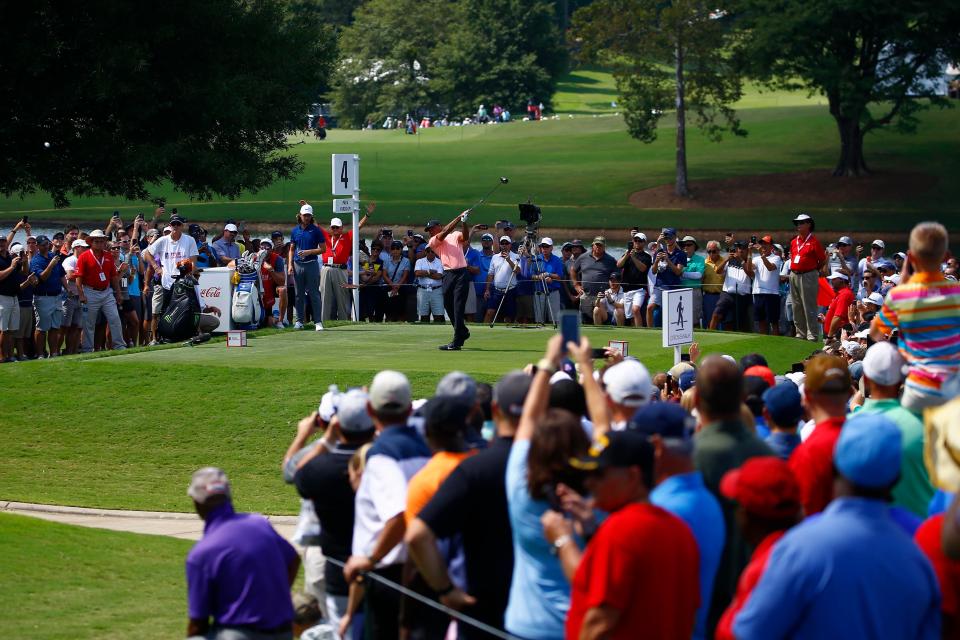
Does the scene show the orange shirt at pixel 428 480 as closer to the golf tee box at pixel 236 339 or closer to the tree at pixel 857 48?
the golf tee box at pixel 236 339

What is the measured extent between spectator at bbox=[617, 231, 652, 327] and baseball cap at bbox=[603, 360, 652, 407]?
1725cm

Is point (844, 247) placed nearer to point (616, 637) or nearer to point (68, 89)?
point (68, 89)

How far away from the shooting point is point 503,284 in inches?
976

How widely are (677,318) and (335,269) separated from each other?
986 cm

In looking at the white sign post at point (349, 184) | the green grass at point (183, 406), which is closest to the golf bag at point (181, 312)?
the green grass at point (183, 406)

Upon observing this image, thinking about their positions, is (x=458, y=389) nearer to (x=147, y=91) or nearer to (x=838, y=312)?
(x=147, y=91)

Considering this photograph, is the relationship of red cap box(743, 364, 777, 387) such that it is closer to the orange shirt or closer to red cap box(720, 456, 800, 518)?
the orange shirt

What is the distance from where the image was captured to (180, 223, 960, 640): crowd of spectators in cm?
482

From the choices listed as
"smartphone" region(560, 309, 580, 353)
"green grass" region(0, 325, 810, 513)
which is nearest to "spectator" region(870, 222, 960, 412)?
"smartphone" region(560, 309, 580, 353)

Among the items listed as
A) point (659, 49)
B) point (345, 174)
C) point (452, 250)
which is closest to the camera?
point (452, 250)

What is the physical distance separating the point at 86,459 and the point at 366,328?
24.0 feet

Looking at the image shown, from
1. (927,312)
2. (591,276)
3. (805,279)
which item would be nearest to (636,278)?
(591,276)

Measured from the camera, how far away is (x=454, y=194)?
232 feet

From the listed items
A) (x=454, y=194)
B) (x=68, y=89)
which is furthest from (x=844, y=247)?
(x=454, y=194)
